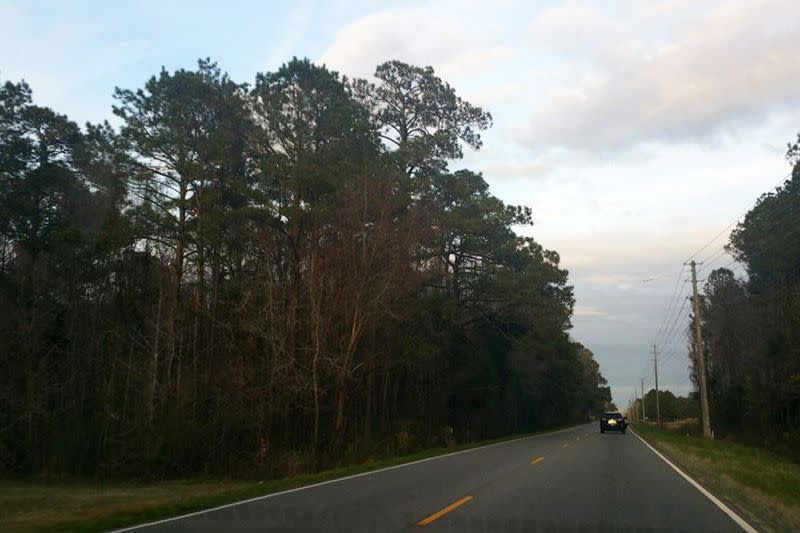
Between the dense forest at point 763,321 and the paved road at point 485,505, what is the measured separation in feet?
76.6

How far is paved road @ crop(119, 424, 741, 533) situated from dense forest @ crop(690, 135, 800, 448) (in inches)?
919

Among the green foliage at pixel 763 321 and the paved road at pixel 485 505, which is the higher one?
the green foliage at pixel 763 321

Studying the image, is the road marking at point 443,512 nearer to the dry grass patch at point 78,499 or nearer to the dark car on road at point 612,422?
the dry grass patch at point 78,499

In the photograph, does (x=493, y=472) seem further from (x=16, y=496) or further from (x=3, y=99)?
(x=3, y=99)

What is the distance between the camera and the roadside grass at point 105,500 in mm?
11453

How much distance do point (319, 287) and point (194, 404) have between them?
7542 mm

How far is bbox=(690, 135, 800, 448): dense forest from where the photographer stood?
1563 inches

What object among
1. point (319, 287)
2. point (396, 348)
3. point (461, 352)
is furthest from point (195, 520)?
point (461, 352)

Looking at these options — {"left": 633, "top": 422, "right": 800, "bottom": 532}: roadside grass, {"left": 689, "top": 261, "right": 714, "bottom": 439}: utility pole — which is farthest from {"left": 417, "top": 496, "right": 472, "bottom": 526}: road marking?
{"left": 689, "top": 261, "right": 714, "bottom": 439}: utility pole

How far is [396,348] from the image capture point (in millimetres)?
34625

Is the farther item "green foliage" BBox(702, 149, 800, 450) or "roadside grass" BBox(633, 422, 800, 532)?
"green foliage" BBox(702, 149, 800, 450)

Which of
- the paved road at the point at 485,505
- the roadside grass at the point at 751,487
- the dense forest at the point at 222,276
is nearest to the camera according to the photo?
the paved road at the point at 485,505

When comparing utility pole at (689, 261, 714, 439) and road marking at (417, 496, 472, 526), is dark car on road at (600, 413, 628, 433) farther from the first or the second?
road marking at (417, 496, 472, 526)

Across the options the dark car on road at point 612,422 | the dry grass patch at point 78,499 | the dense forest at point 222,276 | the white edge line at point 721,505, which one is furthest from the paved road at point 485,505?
the dark car on road at point 612,422
